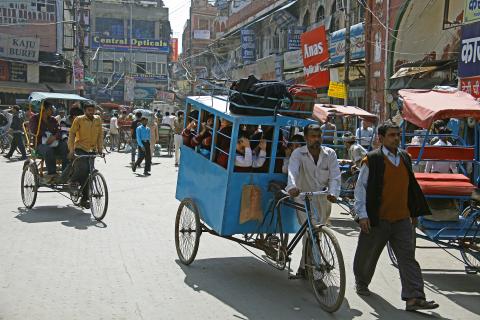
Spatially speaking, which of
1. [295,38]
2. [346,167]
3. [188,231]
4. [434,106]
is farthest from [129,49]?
[434,106]

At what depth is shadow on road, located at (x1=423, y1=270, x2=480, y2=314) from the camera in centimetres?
563

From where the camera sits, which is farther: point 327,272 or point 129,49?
point 129,49

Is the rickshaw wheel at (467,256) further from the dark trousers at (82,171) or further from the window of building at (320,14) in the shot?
the window of building at (320,14)

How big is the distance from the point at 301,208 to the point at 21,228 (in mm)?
4900

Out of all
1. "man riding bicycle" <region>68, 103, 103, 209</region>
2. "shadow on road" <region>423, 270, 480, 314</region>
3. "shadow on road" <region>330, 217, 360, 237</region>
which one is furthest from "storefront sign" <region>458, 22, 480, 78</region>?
"man riding bicycle" <region>68, 103, 103, 209</region>

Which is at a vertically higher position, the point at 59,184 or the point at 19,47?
the point at 19,47

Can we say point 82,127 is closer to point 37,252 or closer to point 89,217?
point 89,217

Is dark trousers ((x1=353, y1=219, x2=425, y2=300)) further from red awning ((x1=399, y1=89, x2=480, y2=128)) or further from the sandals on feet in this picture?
red awning ((x1=399, y1=89, x2=480, y2=128))

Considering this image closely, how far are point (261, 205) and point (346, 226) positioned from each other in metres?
4.42

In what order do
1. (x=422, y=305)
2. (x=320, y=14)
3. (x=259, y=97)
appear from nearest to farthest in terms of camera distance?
1. (x=422, y=305)
2. (x=259, y=97)
3. (x=320, y=14)

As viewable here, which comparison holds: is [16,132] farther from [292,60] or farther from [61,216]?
[292,60]

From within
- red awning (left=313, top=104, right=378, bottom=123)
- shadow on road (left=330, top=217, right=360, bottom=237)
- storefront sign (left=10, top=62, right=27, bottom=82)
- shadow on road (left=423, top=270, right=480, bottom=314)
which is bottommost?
shadow on road (left=330, top=217, right=360, bottom=237)

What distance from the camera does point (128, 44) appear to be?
7925 cm

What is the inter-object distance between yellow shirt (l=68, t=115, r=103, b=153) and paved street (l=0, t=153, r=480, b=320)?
3.95 ft
